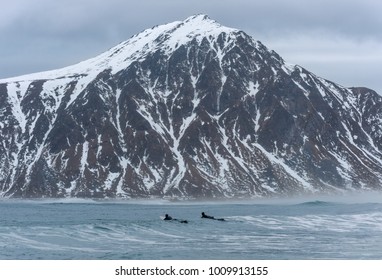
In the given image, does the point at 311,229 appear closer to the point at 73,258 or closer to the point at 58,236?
the point at 58,236

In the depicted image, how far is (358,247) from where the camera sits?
7788 centimetres

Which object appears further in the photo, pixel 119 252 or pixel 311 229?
pixel 311 229

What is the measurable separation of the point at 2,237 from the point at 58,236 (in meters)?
5.61

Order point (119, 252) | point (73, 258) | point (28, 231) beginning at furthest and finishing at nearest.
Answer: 1. point (28, 231)
2. point (119, 252)
3. point (73, 258)

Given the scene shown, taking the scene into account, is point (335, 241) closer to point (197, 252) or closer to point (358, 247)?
point (358, 247)

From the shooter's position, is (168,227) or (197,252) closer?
(197,252)

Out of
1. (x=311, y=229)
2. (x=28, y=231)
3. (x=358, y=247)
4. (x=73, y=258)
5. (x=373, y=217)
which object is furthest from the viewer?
(x=373, y=217)

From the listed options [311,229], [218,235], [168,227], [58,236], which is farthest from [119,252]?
[311,229]
